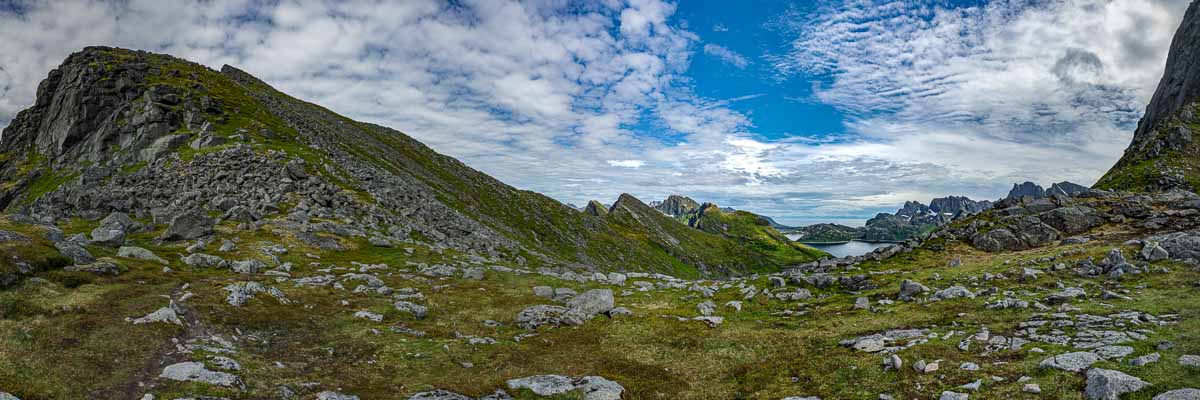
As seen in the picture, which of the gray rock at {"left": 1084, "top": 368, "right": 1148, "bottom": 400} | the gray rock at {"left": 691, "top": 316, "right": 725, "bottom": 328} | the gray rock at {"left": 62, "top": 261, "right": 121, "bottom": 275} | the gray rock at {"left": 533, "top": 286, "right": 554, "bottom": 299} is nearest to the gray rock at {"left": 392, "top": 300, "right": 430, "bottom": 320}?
the gray rock at {"left": 533, "top": 286, "right": 554, "bottom": 299}

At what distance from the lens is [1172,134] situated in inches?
3477

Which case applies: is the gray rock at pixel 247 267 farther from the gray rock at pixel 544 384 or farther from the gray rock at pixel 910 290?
the gray rock at pixel 910 290

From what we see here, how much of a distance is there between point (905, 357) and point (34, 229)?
7034cm

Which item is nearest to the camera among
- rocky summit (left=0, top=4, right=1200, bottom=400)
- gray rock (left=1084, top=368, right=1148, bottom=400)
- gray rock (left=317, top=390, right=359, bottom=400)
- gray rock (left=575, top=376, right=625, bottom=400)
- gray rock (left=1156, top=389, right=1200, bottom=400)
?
gray rock (left=1156, top=389, right=1200, bottom=400)

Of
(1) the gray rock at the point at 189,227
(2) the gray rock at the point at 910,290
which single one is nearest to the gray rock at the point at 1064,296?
(2) the gray rock at the point at 910,290

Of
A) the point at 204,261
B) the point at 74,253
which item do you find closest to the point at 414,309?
the point at 74,253

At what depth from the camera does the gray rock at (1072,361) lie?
16.8 m

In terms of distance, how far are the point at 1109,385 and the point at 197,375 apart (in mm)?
33321

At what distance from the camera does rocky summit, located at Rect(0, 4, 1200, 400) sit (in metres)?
19.4

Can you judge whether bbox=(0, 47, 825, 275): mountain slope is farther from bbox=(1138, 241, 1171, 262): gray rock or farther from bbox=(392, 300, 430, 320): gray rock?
bbox=(1138, 241, 1171, 262): gray rock

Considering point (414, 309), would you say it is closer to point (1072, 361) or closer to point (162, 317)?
point (162, 317)

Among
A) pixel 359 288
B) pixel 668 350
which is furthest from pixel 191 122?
pixel 668 350

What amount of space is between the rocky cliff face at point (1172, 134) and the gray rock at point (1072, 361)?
91035 mm

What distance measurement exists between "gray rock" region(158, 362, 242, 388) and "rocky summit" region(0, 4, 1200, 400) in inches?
5.2
